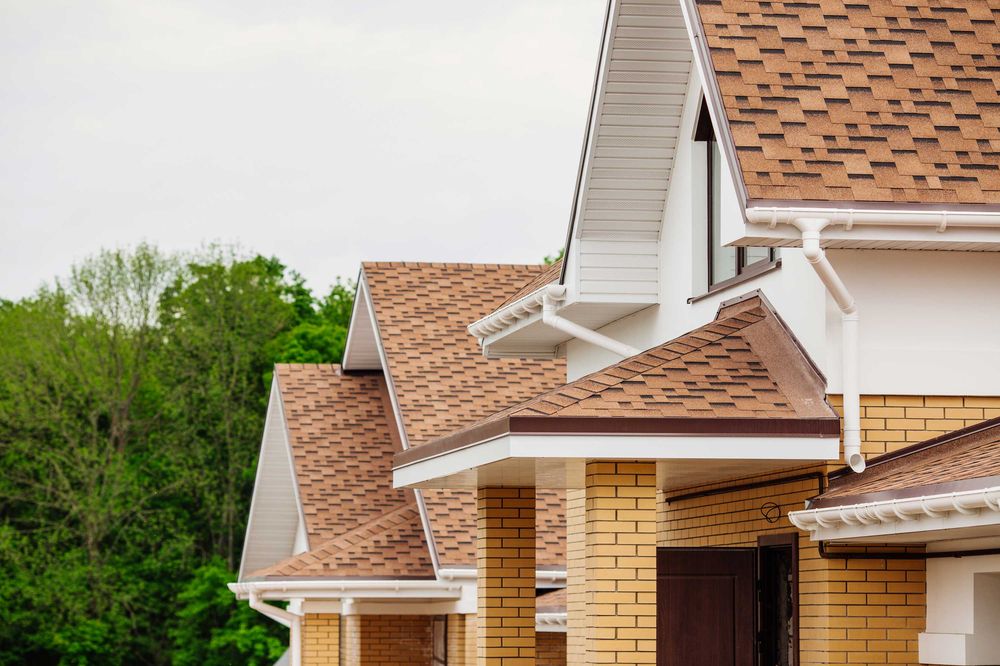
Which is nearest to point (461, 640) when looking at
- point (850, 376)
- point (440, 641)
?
point (440, 641)

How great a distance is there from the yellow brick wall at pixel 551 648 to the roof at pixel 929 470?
9.48 metres

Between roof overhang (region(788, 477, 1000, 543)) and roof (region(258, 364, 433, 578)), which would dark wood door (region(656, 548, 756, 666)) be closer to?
roof overhang (region(788, 477, 1000, 543))

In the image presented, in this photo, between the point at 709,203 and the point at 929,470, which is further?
the point at 709,203

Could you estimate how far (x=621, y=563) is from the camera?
31.5ft

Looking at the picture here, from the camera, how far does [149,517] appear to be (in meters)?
47.2

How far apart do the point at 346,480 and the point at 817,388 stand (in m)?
12.7

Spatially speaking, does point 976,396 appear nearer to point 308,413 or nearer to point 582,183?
point 582,183

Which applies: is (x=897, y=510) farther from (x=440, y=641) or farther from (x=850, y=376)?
(x=440, y=641)

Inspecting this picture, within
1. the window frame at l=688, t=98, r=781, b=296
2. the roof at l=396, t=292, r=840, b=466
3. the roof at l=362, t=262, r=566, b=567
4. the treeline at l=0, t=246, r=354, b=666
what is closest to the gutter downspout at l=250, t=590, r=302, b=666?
the roof at l=362, t=262, r=566, b=567

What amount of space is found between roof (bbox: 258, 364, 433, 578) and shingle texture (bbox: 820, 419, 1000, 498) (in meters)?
9.85


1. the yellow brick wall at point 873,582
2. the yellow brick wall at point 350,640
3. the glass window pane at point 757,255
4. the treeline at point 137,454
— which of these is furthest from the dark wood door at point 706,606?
the treeline at point 137,454

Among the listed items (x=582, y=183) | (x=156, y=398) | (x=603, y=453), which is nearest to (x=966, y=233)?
(x=603, y=453)

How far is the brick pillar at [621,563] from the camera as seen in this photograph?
9547 mm

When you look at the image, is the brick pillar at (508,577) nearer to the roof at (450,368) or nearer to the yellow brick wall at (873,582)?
the yellow brick wall at (873,582)
